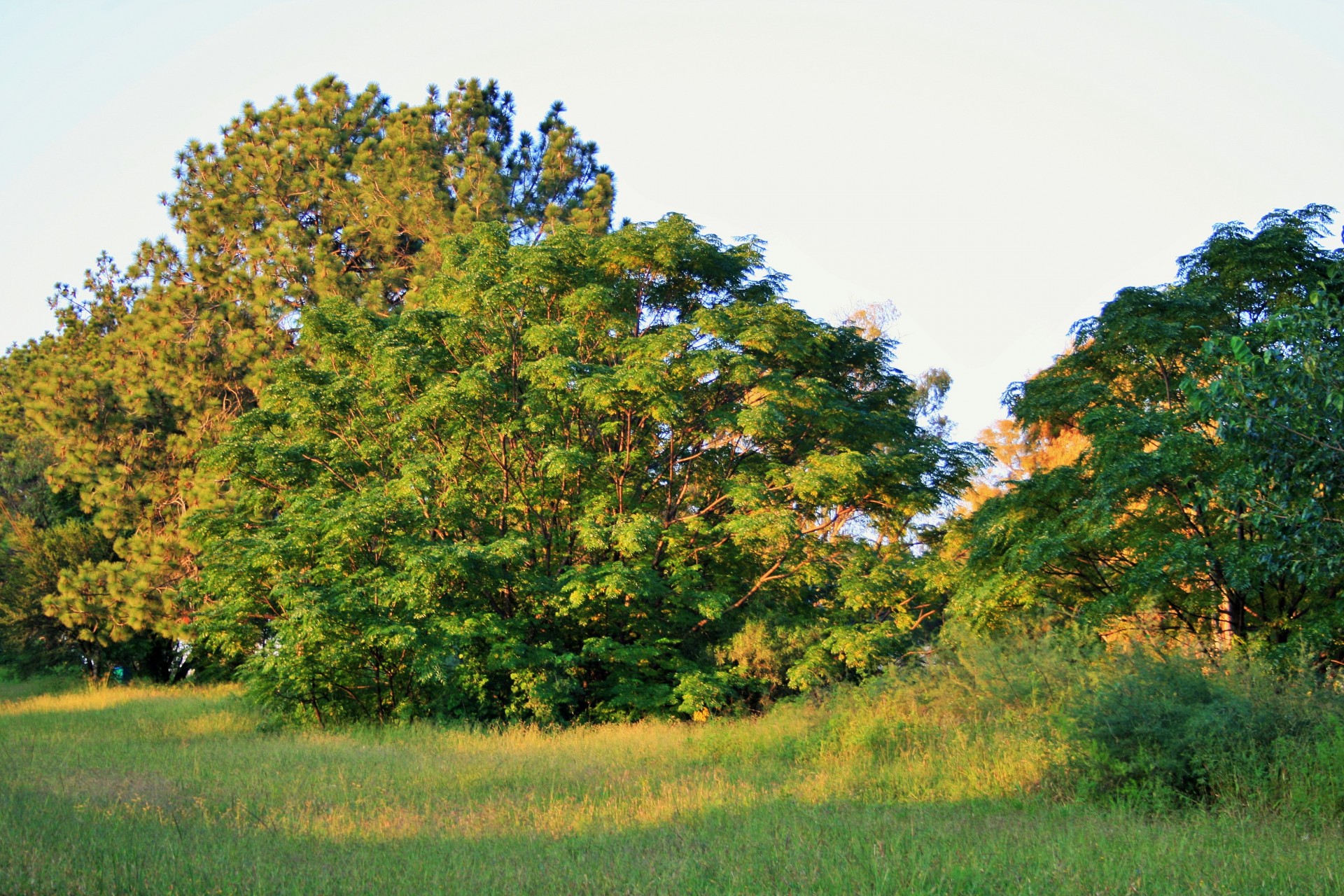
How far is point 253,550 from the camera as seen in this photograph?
19766 mm

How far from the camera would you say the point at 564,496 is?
2280cm

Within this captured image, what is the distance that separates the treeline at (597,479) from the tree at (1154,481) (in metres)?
0.07

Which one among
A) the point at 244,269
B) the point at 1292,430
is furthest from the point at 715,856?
the point at 244,269

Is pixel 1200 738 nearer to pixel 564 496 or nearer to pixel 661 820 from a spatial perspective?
pixel 661 820

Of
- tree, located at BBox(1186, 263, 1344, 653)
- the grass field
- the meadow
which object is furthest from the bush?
tree, located at BBox(1186, 263, 1344, 653)

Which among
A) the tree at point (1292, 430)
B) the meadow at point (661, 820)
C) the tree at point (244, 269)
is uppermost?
the tree at point (244, 269)

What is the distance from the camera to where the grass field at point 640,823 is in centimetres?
677

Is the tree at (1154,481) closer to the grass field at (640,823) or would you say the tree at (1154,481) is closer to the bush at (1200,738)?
the bush at (1200,738)

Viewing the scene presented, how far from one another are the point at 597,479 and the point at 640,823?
1392cm

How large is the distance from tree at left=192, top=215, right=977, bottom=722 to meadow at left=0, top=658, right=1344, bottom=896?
14.1ft

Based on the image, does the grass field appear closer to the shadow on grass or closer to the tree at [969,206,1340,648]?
the shadow on grass

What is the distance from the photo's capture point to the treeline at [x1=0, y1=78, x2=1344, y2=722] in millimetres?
17109

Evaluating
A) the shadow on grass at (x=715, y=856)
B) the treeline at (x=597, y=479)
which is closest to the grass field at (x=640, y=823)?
the shadow on grass at (x=715, y=856)

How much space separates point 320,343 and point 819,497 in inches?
466
